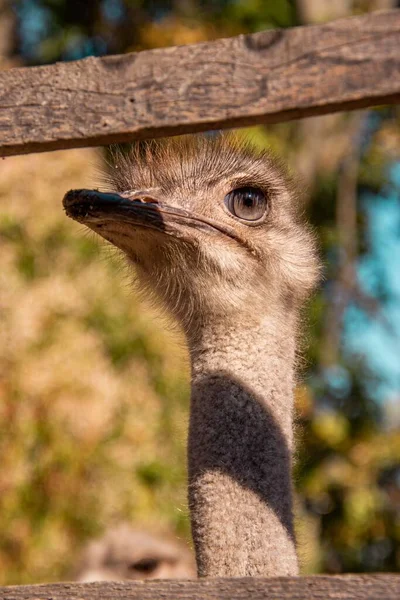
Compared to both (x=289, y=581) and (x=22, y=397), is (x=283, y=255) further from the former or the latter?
(x=22, y=397)

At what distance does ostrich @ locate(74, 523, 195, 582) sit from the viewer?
4809 mm

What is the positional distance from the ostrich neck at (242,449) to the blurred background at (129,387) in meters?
0.40

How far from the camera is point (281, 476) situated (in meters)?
2.37

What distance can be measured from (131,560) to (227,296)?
2563mm

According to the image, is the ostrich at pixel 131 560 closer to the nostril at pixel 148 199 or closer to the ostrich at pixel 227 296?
the ostrich at pixel 227 296

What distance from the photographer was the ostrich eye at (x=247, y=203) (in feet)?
8.84

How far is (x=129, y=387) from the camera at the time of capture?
6238mm

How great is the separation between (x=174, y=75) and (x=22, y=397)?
411cm

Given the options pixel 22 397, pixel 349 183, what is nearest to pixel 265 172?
pixel 22 397

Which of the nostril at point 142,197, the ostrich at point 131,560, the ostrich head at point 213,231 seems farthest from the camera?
the ostrich at point 131,560

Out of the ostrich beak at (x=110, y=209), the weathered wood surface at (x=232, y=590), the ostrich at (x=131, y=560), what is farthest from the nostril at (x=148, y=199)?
the ostrich at (x=131, y=560)

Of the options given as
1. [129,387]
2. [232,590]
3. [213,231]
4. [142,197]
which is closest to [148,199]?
[142,197]

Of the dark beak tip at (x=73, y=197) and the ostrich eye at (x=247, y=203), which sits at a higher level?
the ostrich eye at (x=247, y=203)

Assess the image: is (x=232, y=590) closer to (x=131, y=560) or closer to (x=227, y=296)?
(x=227, y=296)
